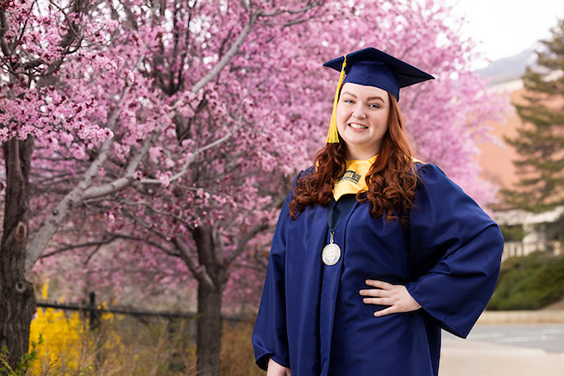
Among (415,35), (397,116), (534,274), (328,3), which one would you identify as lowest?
(534,274)

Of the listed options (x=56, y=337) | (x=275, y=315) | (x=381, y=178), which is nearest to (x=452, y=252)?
(x=381, y=178)

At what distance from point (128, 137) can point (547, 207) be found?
82.2 feet

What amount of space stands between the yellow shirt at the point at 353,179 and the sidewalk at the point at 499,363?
610cm

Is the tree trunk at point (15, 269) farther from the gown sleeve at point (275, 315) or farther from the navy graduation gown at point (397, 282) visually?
the navy graduation gown at point (397, 282)

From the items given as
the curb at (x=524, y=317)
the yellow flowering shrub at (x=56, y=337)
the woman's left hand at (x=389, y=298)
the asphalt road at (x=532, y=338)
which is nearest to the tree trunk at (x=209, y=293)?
the yellow flowering shrub at (x=56, y=337)

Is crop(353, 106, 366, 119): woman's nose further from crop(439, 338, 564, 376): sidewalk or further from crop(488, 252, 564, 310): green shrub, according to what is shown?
crop(488, 252, 564, 310): green shrub

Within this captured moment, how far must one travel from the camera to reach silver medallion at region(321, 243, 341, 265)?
2.45m

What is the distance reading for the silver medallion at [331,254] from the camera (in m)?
2.45

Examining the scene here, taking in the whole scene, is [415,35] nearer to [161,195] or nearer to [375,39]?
[375,39]

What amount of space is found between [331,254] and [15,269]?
229 cm

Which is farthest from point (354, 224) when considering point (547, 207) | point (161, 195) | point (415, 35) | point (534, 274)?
point (547, 207)

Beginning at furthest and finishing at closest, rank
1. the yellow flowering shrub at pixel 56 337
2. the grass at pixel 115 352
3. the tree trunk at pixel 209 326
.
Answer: the tree trunk at pixel 209 326 → the yellow flowering shrub at pixel 56 337 → the grass at pixel 115 352

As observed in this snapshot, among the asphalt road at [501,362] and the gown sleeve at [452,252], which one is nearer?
the gown sleeve at [452,252]

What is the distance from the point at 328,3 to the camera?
5.79m
